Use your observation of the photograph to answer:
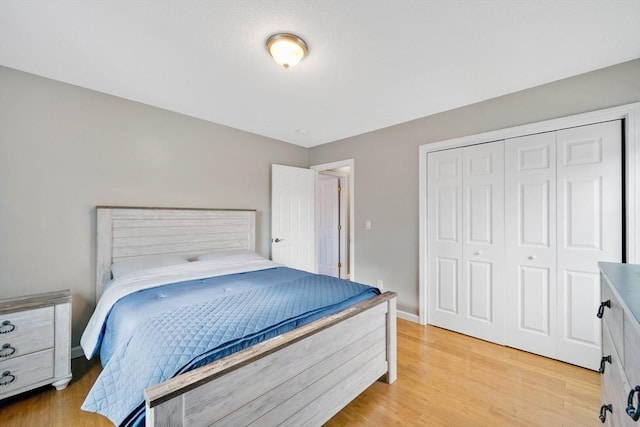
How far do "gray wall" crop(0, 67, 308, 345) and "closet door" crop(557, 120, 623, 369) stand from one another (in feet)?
11.8

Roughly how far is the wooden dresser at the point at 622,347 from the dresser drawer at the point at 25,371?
2965 mm

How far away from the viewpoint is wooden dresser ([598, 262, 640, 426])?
0.74 metres

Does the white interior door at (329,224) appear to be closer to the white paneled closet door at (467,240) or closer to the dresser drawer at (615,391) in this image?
the white paneled closet door at (467,240)

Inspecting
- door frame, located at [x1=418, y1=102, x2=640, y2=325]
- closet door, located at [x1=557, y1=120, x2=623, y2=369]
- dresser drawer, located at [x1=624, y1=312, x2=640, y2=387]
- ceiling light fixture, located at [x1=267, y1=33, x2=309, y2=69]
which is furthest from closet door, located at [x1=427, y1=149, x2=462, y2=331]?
dresser drawer, located at [x1=624, y1=312, x2=640, y2=387]

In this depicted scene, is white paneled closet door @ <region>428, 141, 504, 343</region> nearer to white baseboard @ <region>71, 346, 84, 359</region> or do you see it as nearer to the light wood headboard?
the light wood headboard

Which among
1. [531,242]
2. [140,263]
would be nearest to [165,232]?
[140,263]

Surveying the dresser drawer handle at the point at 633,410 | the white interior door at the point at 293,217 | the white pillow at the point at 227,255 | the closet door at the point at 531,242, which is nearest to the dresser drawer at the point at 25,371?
the white pillow at the point at 227,255

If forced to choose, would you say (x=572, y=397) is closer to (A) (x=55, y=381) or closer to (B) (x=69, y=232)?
(A) (x=55, y=381)

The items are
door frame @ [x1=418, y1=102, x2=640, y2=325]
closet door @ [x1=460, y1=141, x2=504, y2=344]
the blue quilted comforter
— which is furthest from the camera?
closet door @ [x1=460, y1=141, x2=504, y2=344]

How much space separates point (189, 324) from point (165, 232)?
Result: 69.7 inches

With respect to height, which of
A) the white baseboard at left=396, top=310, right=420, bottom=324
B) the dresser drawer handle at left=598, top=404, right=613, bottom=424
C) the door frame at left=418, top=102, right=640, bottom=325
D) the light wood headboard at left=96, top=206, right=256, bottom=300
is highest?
the door frame at left=418, top=102, right=640, bottom=325

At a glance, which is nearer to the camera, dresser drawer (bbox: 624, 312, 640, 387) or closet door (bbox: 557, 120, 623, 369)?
dresser drawer (bbox: 624, 312, 640, 387)

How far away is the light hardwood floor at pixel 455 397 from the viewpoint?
5.38ft

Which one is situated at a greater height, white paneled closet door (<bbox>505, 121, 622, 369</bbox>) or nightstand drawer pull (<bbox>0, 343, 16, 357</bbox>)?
white paneled closet door (<bbox>505, 121, 622, 369</bbox>)
